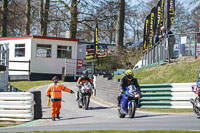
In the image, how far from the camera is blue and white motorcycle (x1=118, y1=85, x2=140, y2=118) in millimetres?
13883

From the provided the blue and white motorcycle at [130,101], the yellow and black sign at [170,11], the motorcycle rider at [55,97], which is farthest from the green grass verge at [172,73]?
the motorcycle rider at [55,97]

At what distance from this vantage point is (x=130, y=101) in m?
14.0

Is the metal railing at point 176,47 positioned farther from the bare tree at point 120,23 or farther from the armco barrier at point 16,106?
the bare tree at point 120,23

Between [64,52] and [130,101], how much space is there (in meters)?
22.4

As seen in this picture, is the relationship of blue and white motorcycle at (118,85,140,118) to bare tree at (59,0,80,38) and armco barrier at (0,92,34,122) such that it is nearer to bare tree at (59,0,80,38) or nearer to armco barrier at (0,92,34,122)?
armco barrier at (0,92,34,122)

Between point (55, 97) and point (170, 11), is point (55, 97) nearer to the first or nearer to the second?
point (55, 97)

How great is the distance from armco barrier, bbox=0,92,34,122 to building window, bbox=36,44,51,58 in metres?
18.4

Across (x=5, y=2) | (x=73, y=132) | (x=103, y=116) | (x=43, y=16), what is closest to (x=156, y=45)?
(x=103, y=116)

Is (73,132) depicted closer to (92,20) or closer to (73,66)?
(73,66)

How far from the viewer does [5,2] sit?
4088cm

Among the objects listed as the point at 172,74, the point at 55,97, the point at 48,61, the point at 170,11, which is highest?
the point at 170,11

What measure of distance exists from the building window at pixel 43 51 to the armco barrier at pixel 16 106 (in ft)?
60.5

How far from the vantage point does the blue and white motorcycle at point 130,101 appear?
45.5 ft

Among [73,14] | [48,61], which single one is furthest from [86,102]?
[73,14]
